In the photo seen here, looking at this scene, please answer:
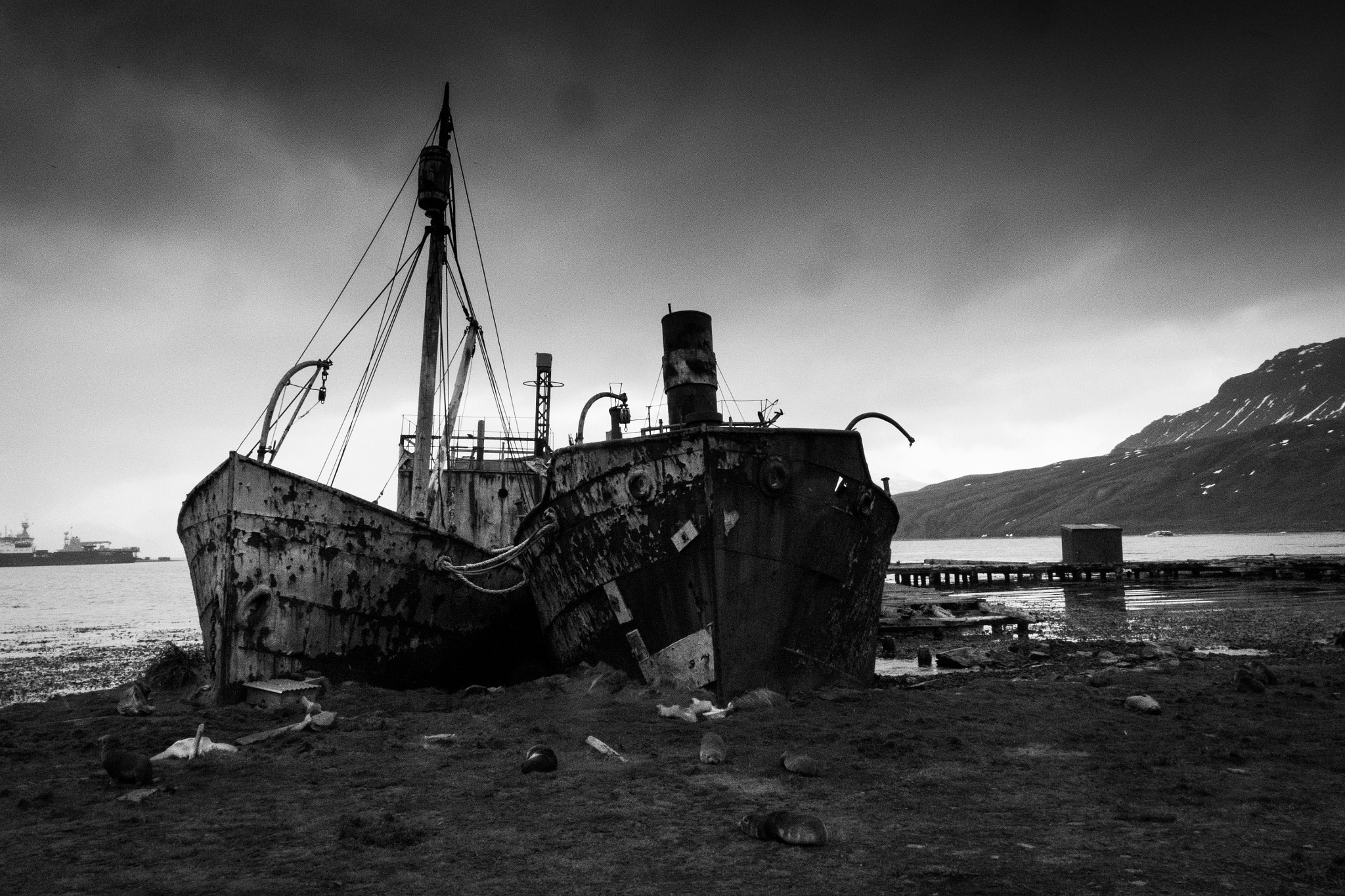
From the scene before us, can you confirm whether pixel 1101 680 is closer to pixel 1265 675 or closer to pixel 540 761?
pixel 1265 675

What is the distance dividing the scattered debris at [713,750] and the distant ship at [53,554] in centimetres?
18474

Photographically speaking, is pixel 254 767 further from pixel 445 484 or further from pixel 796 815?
pixel 445 484

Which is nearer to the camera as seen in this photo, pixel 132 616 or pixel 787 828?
pixel 787 828

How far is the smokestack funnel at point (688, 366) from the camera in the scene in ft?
32.3

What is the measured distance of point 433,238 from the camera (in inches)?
492

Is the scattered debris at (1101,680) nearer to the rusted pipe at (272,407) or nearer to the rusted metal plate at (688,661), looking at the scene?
the rusted metal plate at (688,661)

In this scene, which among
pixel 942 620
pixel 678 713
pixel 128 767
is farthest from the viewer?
pixel 942 620

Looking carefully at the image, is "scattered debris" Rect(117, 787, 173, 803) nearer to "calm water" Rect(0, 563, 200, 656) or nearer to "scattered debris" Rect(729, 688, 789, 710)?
"scattered debris" Rect(729, 688, 789, 710)

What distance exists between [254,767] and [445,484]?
32.6 feet

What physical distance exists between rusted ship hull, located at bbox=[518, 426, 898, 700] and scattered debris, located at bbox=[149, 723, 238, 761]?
12.6ft

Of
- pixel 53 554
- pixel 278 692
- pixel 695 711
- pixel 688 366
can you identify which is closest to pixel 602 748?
pixel 695 711

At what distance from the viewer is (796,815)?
13.8 feet

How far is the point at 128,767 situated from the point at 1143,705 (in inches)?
334

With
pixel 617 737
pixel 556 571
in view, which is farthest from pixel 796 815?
pixel 556 571
